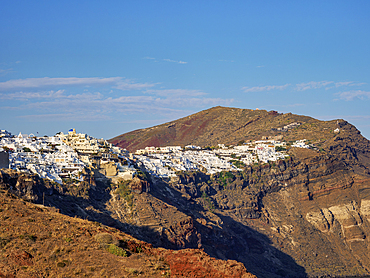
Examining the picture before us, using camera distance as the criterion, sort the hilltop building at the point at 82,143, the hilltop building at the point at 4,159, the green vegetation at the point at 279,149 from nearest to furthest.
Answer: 1. the hilltop building at the point at 4,159
2. the hilltop building at the point at 82,143
3. the green vegetation at the point at 279,149

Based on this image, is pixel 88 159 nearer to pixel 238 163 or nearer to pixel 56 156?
pixel 56 156

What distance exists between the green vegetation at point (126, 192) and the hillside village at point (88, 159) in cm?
313

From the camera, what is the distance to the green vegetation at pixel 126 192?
89.8 meters

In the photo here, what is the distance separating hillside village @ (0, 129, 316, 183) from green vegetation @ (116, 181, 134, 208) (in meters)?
3.13

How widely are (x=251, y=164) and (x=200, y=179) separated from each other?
82.1ft

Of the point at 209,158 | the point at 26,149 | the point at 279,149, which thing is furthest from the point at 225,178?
the point at 26,149

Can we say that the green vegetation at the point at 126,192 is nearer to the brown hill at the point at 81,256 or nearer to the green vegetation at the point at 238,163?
the brown hill at the point at 81,256

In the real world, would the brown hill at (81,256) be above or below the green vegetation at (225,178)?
below

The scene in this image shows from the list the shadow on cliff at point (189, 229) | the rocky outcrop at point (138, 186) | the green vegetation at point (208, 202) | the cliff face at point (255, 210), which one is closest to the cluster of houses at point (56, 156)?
the rocky outcrop at point (138, 186)

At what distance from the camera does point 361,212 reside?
146 metres

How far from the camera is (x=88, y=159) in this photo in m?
100

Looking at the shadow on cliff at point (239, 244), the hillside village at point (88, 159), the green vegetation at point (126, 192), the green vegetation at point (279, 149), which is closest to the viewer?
the green vegetation at point (126, 192)

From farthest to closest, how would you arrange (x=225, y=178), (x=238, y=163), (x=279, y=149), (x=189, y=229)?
(x=279, y=149) < (x=238, y=163) < (x=225, y=178) < (x=189, y=229)

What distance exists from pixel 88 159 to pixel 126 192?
12.9 metres
